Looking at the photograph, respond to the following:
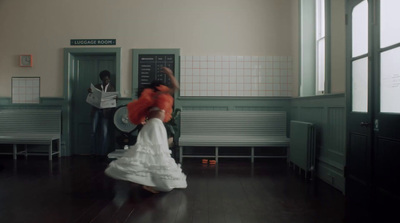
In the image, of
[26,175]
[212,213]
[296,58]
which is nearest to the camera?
[212,213]

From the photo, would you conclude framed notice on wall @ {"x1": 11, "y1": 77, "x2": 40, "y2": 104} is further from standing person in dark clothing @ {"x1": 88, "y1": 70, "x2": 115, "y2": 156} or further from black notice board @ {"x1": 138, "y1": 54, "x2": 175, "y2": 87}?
black notice board @ {"x1": 138, "y1": 54, "x2": 175, "y2": 87}

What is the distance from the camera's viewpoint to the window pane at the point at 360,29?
304 centimetres

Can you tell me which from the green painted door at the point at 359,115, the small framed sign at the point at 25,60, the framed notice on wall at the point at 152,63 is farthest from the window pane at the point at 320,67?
the small framed sign at the point at 25,60

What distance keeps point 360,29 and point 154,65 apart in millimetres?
3769

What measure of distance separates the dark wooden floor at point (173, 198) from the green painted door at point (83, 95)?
58.7 inches

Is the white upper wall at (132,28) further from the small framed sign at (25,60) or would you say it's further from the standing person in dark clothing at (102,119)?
the standing person in dark clothing at (102,119)

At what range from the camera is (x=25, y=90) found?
596 cm

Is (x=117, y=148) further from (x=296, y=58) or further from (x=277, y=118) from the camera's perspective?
(x=296, y=58)

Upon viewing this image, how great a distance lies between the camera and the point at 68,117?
5.92m

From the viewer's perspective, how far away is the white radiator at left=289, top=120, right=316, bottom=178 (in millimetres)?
4047

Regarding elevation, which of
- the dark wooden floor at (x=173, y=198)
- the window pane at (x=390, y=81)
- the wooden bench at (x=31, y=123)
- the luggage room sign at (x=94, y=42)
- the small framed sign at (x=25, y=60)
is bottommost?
the dark wooden floor at (x=173, y=198)

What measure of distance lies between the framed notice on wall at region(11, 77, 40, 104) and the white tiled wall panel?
303cm

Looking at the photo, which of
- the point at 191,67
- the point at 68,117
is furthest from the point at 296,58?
the point at 68,117

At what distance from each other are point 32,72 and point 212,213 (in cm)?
515
